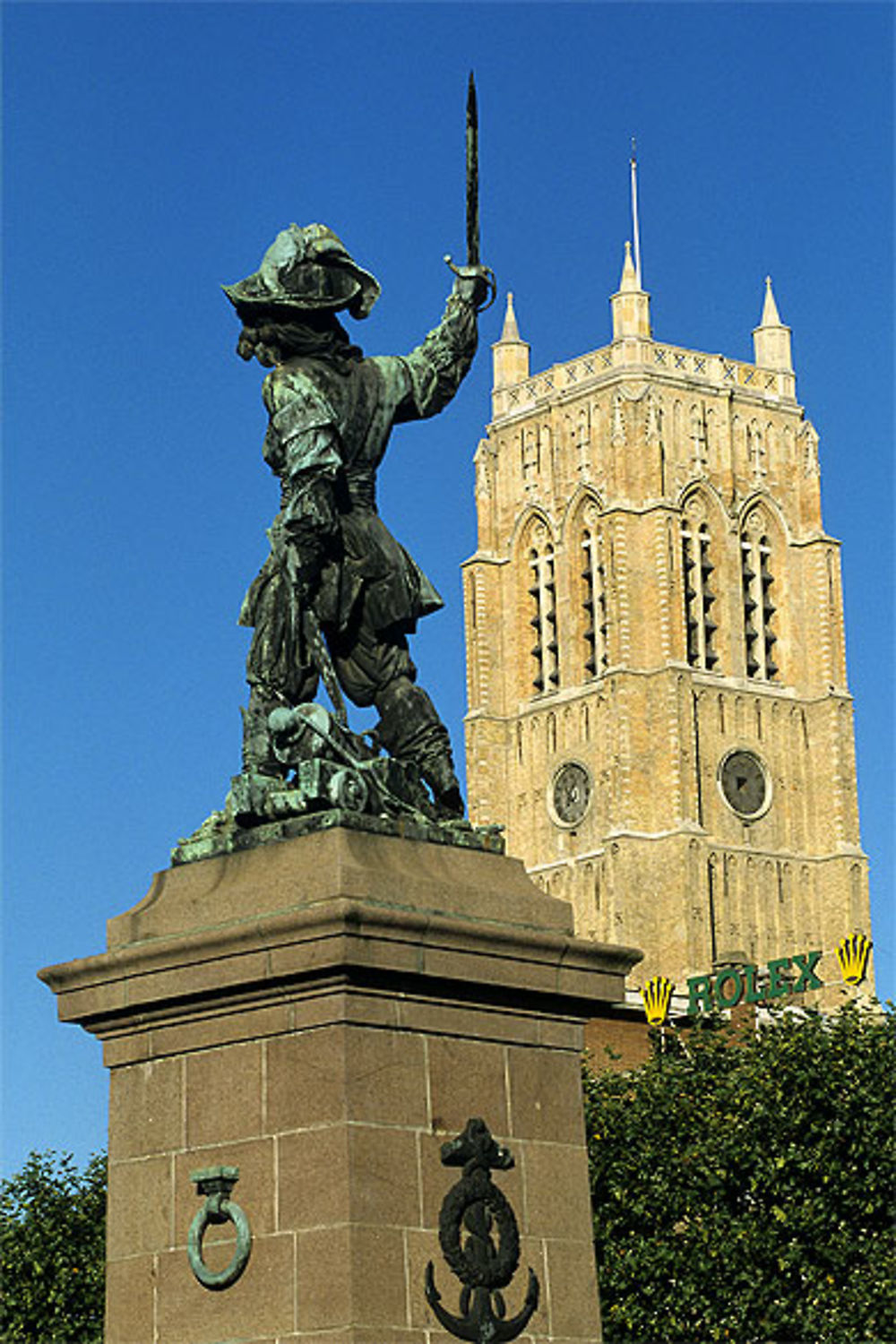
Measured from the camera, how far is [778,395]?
141 meters

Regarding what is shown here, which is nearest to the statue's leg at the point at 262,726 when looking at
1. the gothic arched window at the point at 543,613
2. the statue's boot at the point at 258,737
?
the statue's boot at the point at 258,737

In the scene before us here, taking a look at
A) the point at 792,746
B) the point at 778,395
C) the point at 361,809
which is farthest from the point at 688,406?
the point at 361,809

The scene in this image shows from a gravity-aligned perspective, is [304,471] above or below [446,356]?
below

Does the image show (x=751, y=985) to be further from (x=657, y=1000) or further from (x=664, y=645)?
(x=664, y=645)

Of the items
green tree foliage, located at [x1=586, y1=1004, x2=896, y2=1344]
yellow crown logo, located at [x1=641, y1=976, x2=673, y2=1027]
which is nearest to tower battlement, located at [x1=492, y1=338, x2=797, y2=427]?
yellow crown logo, located at [x1=641, y1=976, x2=673, y2=1027]

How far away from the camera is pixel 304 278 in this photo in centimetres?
1448

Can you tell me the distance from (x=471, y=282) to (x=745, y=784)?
396ft

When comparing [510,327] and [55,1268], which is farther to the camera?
[510,327]

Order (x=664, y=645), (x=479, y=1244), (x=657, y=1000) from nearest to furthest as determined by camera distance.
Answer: (x=479, y=1244) < (x=657, y=1000) < (x=664, y=645)

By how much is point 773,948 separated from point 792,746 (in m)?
10.3

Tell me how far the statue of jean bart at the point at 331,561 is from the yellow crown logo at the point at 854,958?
3990 inches

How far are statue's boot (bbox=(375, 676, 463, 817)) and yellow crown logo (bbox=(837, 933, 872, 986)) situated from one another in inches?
3990

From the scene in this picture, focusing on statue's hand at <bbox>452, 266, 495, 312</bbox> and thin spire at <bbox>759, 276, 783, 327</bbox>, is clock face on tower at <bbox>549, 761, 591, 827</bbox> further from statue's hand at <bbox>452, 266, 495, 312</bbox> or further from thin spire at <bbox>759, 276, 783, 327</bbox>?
statue's hand at <bbox>452, 266, 495, 312</bbox>

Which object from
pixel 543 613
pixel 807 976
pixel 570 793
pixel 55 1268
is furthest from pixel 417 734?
pixel 543 613
